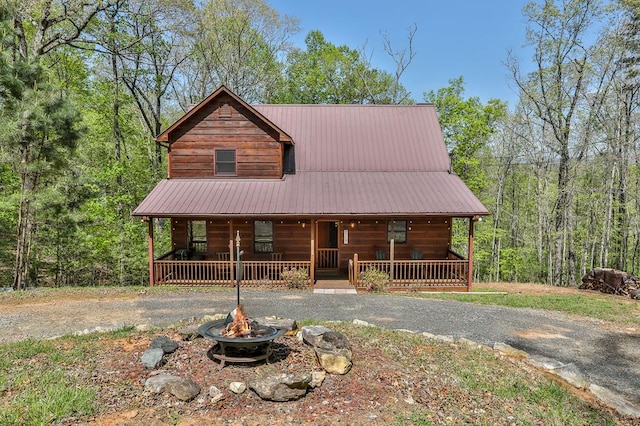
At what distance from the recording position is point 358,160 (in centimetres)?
1775

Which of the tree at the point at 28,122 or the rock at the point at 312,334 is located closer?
the rock at the point at 312,334

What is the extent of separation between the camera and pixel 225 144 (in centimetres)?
1627

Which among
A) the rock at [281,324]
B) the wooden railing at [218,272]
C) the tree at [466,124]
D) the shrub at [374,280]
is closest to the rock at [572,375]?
the rock at [281,324]

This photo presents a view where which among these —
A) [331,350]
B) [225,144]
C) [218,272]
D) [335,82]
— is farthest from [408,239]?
[335,82]

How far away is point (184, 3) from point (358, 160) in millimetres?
15036

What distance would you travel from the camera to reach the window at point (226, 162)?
16.4m

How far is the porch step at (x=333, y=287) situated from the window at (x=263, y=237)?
264 centimetres

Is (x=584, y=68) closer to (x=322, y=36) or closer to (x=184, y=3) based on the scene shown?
(x=322, y=36)

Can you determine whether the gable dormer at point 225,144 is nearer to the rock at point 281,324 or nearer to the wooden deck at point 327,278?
the wooden deck at point 327,278

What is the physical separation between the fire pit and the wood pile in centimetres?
1457

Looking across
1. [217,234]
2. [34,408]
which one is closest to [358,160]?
[217,234]

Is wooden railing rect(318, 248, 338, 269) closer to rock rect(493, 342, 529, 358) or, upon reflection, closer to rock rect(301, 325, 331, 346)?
rock rect(493, 342, 529, 358)

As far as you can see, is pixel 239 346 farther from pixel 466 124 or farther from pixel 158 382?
pixel 466 124

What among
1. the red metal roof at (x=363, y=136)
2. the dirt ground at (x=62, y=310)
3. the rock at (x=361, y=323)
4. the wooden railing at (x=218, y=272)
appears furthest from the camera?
the red metal roof at (x=363, y=136)
